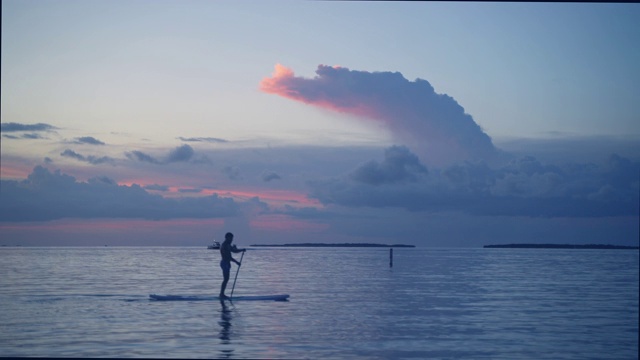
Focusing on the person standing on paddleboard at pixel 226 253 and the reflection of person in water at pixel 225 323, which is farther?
the person standing on paddleboard at pixel 226 253

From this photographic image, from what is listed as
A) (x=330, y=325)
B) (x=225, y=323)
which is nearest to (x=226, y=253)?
(x=225, y=323)

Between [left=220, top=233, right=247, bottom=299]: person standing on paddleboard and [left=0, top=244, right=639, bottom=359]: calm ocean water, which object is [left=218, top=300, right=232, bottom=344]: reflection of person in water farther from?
[left=220, top=233, right=247, bottom=299]: person standing on paddleboard

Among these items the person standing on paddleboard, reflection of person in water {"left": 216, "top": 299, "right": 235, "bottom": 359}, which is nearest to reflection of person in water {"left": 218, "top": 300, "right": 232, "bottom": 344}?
reflection of person in water {"left": 216, "top": 299, "right": 235, "bottom": 359}

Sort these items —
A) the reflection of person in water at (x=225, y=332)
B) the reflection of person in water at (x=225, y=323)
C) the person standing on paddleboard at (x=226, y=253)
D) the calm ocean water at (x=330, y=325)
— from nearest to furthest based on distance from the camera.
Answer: the reflection of person in water at (x=225, y=332) → the calm ocean water at (x=330, y=325) → the reflection of person in water at (x=225, y=323) → the person standing on paddleboard at (x=226, y=253)

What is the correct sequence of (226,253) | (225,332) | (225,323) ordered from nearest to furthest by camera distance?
(225,332) < (225,323) < (226,253)

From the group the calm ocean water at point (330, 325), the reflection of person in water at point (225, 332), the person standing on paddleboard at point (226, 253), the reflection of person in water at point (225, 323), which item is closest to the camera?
the reflection of person in water at point (225, 332)

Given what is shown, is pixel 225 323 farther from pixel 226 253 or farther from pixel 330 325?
pixel 226 253

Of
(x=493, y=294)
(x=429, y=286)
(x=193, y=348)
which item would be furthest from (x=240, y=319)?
(x=429, y=286)

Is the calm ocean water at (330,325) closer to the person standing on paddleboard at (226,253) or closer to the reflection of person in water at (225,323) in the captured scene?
the reflection of person in water at (225,323)

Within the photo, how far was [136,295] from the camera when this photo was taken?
32312mm

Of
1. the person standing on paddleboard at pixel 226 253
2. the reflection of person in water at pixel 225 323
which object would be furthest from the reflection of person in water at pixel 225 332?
the person standing on paddleboard at pixel 226 253

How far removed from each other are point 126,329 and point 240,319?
13.3 ft

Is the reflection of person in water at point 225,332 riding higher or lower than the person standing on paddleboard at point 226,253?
lower

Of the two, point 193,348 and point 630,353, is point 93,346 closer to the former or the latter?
point 193,348
